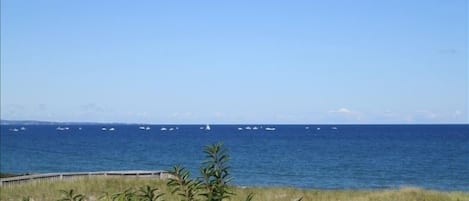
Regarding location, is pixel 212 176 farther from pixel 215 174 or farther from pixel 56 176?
pixel 56 176

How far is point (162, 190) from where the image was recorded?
26.1 m

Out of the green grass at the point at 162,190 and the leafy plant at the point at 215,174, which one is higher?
the leafy plant at the point at 215,174

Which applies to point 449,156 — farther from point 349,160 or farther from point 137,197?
point 137,197

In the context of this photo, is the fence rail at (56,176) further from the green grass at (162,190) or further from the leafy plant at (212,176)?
the leafy plant at (212,176)

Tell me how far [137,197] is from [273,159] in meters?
→ 71.3

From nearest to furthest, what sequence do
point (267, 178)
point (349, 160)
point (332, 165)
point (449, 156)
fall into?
point (267, 178) < point (332, 165) < point (349, 160) < point (449, 156)

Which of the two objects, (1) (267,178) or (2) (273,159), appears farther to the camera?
(2) (273,159)

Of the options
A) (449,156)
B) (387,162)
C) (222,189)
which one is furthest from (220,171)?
(449,156)

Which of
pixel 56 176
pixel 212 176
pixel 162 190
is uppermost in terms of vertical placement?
pixel 212 176

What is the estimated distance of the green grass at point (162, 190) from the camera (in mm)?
24281

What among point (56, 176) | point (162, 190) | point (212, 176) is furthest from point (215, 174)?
point (56, 176)

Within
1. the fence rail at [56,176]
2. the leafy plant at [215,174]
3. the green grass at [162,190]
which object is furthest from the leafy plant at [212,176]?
the fence rail at [56,176]

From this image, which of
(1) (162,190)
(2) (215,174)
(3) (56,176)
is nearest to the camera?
(2) (215,174)

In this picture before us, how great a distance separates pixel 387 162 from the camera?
72.1 meters
